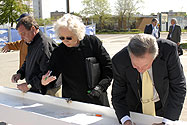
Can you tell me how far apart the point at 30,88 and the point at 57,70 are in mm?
605

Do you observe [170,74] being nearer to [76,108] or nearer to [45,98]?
[76,108]

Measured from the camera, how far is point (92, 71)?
2.65m

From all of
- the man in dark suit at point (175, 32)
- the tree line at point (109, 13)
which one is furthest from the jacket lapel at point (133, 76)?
the tree line at point (109, 13)

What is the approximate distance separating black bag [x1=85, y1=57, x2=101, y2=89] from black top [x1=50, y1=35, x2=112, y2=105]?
7 centimetres

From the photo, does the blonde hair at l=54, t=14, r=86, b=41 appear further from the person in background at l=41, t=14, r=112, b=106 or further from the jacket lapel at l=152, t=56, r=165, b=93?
the jacket lapel at l=152, t=56, r=165, b=93

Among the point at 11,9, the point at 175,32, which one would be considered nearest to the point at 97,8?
the point at 11,9

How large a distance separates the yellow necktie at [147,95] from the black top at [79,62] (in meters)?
0.67

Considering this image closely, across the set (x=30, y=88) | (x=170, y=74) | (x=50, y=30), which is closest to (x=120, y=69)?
(x=170, y=74)

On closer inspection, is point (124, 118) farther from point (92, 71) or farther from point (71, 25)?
point (71, 25)

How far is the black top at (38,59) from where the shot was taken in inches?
114

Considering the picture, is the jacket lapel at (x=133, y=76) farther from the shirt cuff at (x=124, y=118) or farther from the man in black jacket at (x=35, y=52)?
the man in black jacket at (x=35, y=52)

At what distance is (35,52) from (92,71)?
2.49 ft

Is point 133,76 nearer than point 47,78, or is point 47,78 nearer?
point 133,76

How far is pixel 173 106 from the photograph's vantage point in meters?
1.92
